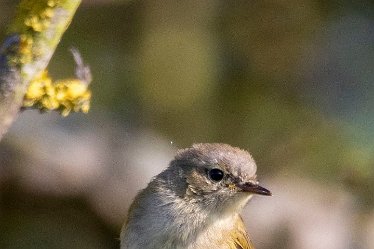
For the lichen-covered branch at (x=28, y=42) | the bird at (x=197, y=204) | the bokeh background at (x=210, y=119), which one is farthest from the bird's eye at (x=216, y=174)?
the bokeh background at (x=210, y=119)

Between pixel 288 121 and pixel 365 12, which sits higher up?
pixel 365 12

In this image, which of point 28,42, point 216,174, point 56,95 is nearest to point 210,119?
point 216,174

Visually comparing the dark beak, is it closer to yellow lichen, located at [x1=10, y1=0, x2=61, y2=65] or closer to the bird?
the bird

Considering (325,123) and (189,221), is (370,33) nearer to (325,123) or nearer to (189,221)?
(325,123)

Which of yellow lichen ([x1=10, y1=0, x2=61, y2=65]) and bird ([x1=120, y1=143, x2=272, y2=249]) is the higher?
yellow lichen ([x1=10, y1=0, x2=61, y2=65])

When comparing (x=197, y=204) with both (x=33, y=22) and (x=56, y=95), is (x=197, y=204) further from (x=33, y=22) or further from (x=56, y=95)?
(x=33, y=22)

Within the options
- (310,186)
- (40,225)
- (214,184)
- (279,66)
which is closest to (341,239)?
(310,186)

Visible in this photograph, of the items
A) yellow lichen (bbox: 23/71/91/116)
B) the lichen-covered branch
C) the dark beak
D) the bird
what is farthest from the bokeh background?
the lichen-covered branch
